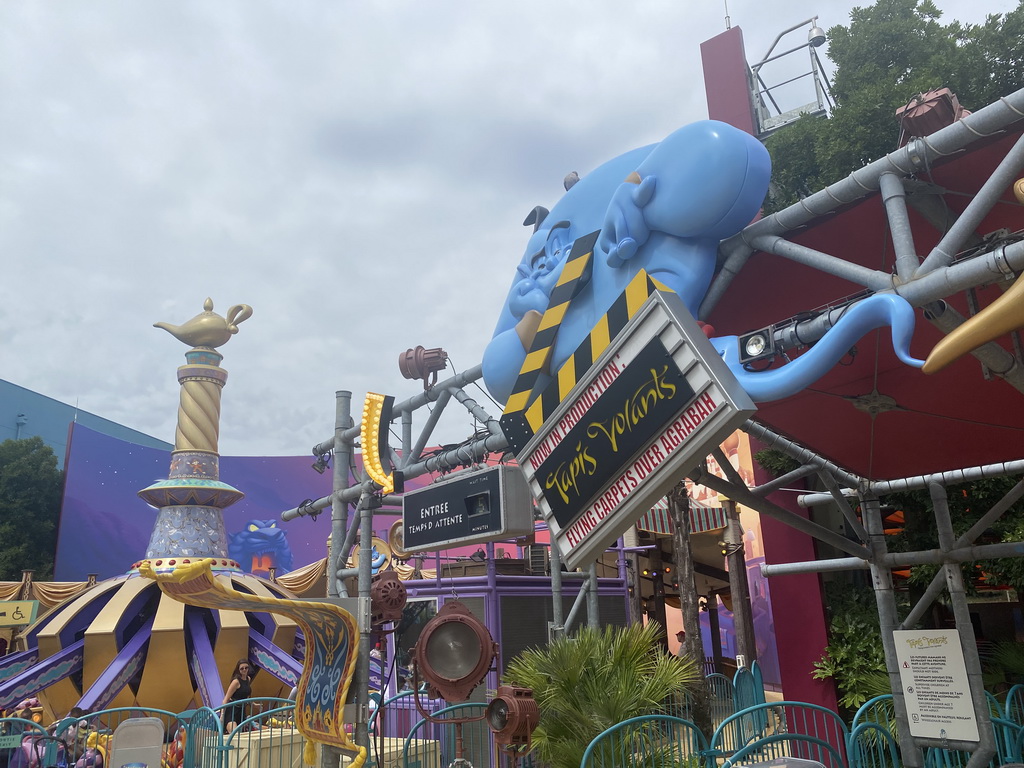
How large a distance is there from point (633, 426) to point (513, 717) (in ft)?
10.9

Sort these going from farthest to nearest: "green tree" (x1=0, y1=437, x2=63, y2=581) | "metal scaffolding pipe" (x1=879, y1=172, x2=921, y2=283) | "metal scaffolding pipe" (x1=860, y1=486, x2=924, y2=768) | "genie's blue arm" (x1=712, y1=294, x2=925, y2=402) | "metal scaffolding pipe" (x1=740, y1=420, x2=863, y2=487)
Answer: "green tree" (x1=0, y1=437, x2=63, y2=581), "metal scaffolding pipe" (x1=740, y1=420, x2=863, y2=487), "metal scaffolding pipe" (x1=860, y1=486, x2=924, y2=768), "metal scaffolding pipe" (x1=879, y1=172, x2=921, y2=283), "genie's blue arm" (x1=712, y1=294, x2=925, y2=402)

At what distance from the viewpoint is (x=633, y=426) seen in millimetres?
4637

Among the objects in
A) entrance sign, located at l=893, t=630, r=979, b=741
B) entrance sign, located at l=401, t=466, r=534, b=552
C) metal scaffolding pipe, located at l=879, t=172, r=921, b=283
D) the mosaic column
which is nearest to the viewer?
metal scaffolding pipe, located at l=879, t=172, r=921, b=283

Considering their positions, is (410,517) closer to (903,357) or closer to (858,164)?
(903,357)

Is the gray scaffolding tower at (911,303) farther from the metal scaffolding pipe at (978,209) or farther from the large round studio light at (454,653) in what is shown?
the large round studio light at (454,653)

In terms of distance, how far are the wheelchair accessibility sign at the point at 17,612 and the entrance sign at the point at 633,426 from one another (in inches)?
980

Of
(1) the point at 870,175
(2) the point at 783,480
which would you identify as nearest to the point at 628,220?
(1) the point at 870,175

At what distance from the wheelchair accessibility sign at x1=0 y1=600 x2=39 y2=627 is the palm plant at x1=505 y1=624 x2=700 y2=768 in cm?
2187

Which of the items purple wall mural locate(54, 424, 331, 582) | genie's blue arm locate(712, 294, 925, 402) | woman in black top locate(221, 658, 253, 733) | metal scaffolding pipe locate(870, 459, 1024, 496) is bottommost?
woman in black top locate(221, 658, 253, 733)

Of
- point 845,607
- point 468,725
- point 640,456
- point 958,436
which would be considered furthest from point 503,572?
point 640,456

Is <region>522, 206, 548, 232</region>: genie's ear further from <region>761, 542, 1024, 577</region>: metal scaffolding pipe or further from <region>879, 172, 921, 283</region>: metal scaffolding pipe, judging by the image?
<region>761, 542, 1024, 577</region>: metal scaffolding pipe

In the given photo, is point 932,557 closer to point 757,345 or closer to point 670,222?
point 757,345

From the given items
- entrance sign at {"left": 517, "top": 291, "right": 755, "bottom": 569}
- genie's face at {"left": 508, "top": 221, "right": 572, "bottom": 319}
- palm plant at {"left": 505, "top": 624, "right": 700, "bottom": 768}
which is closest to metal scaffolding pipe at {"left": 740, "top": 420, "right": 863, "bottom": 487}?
entrance sign at {"left": 517, "top": 291, "right": 755, "bottom": 569}

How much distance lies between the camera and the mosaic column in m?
20.1
